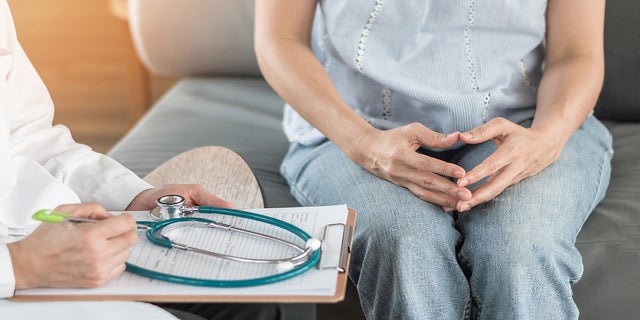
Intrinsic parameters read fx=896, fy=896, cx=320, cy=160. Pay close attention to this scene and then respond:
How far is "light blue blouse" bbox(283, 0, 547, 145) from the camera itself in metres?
1.36

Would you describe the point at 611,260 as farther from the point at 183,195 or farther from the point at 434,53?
the point at 183,195

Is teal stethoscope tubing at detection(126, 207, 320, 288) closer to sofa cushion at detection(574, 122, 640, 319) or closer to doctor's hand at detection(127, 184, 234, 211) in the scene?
doctor's hand at detection(127, 184, 234, 211)

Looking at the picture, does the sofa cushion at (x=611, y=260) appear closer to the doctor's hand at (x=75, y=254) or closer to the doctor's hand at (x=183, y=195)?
the doctor's hand at (x=183, y=195)

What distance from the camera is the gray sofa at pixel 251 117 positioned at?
1277 millimetres

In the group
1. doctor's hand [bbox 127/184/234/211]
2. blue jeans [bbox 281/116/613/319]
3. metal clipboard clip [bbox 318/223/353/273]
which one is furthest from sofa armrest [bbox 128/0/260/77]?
metal clipboard clip [bbox 318/223/353/273]

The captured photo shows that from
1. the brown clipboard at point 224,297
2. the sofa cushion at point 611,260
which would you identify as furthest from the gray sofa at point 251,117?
the brown clipboard at point 224,297

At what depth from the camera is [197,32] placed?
1932 millimetres

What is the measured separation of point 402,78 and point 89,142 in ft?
5.47

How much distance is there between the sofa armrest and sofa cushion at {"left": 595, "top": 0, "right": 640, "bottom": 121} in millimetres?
735

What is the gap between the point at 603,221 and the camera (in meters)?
1.33

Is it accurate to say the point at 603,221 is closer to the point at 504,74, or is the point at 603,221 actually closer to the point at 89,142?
the point at 504,74

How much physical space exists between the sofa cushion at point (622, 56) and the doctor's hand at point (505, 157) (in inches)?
17.7

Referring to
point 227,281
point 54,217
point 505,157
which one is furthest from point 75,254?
point 505,157

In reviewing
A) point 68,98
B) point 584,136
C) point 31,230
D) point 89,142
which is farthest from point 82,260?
point 68,98
